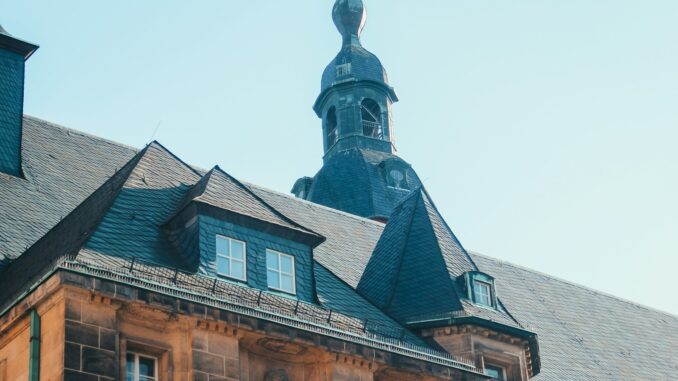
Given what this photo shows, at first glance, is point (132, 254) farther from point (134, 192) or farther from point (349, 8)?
point (349, 8)

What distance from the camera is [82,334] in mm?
22641

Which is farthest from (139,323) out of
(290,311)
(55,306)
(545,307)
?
(545,307)

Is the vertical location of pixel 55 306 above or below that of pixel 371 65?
below

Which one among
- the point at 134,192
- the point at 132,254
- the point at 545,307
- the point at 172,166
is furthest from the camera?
the point at 545,307

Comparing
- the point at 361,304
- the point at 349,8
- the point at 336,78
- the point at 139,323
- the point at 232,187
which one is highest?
the point at 349,8

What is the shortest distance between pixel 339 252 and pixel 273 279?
9963mm

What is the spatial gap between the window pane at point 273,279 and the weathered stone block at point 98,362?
14.3 ft

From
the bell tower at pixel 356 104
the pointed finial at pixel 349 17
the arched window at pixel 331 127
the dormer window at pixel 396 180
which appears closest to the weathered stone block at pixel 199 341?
the dormer window at pixel 396 180

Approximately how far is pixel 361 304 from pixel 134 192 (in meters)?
5.20

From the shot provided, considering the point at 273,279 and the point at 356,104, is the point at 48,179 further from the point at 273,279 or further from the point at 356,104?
the point at 356,104

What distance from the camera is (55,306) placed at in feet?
75.4

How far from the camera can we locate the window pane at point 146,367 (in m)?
23.6

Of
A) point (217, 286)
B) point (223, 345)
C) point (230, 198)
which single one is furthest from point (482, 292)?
point (223, 345)

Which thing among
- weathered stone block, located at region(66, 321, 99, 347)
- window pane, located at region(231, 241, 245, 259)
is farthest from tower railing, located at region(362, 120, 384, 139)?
weathered stone block, located at region(66, 321, 99, 347)
